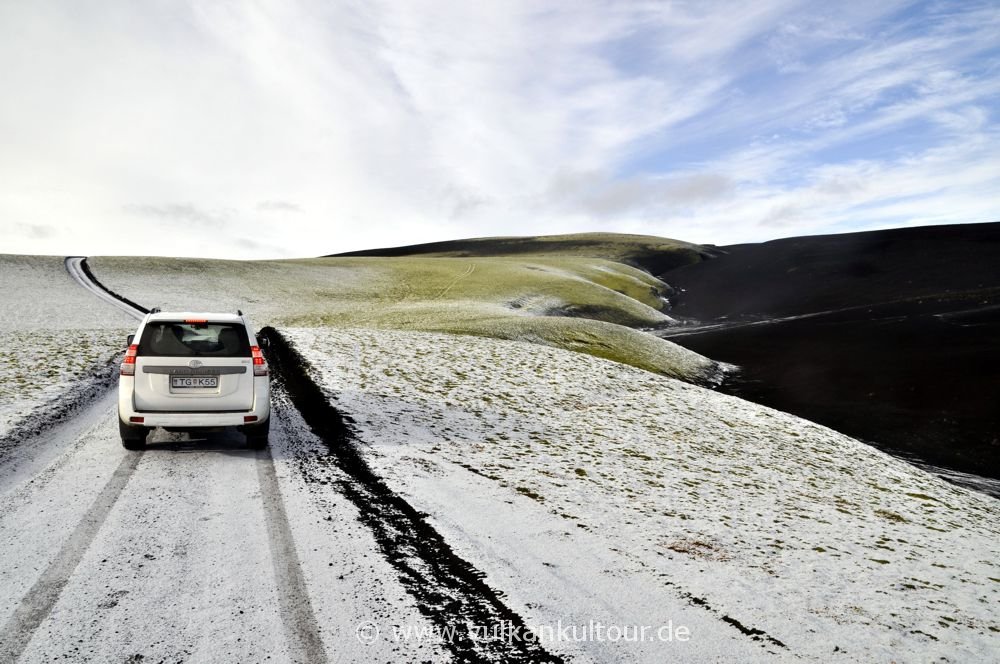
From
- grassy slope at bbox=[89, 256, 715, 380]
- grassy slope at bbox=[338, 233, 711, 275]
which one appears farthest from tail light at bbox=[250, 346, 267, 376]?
grassy slope at bbox=[338, 233, 711, 275]

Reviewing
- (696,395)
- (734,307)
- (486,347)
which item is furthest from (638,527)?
(734,307)

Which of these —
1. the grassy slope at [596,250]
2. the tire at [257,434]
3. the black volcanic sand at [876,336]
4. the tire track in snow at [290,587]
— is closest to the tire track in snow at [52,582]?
the tire track in snow at [290,587]

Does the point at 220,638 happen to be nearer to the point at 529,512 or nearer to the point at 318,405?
the point at 529,512

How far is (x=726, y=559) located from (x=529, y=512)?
3.00m

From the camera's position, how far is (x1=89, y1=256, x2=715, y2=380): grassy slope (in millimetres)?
36344

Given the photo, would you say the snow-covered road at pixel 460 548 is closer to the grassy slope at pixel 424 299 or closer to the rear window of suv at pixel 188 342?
the rear window of suv at pixel 188 342

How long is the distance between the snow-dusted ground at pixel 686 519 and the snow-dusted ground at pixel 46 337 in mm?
7413

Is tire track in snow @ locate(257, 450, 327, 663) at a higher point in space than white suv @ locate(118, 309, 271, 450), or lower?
lower

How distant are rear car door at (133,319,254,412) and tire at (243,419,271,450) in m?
0.47

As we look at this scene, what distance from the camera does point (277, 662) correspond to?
17.0ft

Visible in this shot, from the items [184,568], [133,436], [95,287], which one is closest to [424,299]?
[95,287]

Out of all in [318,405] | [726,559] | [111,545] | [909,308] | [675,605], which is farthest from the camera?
[909,308]

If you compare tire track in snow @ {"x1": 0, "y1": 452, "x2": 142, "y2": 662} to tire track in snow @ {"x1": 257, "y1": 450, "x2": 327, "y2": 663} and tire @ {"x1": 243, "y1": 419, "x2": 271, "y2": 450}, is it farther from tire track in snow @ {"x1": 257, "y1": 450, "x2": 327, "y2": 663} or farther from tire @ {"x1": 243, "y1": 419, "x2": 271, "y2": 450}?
tire @ {"x1": 243, "y1": 419, "x2": 271, "y2": 450}

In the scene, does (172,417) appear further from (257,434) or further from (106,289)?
(106,289)
